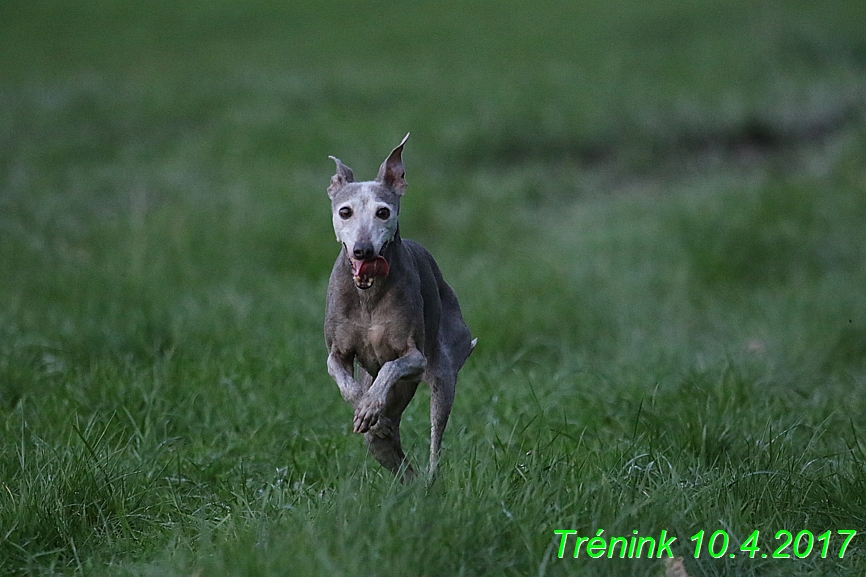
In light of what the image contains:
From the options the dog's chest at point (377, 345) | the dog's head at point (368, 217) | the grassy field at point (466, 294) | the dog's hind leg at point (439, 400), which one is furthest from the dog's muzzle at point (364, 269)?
the grassy field at point (466, 294)

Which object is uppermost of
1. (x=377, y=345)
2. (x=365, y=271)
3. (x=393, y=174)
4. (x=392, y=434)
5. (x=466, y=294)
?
(x=393, y=174)

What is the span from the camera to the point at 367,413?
2945 millimetres

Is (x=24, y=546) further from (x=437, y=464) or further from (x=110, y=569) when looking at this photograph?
(x=437, y=464)

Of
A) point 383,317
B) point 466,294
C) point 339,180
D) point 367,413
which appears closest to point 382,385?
point 367,413

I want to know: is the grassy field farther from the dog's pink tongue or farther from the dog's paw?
the dog's pink tongue

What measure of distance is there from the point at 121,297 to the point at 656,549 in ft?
16.3

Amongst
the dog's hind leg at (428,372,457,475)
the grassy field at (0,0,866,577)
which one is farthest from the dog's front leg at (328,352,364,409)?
the grassy field at (0,0,866,577)

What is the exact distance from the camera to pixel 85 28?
2267 centimetres

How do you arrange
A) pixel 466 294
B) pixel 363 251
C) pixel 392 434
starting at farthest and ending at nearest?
1. pixel 466 294
2. pixel 392 434
3. pixel 363 251

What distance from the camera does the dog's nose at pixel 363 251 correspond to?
2885mm

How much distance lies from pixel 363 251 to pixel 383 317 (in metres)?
0.29

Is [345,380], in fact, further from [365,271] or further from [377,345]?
[365,271]

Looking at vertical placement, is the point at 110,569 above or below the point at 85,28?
below

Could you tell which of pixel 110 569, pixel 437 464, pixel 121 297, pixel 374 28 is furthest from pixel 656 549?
pixel 374 28
